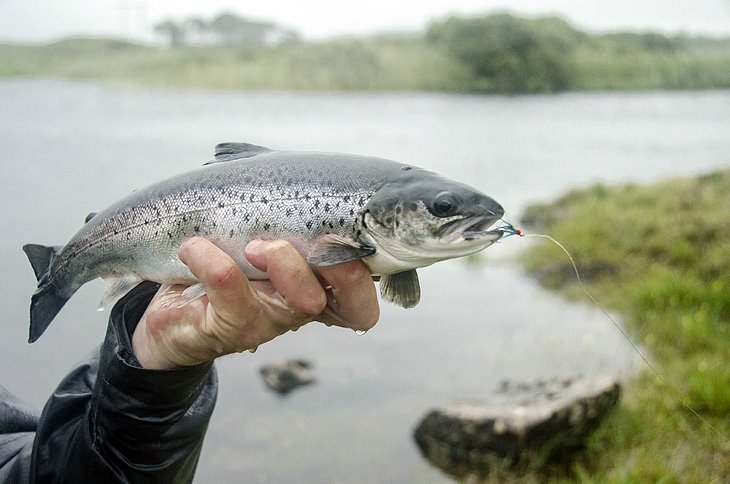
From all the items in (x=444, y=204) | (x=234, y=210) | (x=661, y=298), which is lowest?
(x=661, y=298)

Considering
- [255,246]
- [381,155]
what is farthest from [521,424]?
[381,155]

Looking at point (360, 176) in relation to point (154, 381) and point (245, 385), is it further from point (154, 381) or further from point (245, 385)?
point (245, 385)

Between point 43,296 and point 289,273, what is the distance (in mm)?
1243

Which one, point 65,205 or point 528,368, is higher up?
point 528,368

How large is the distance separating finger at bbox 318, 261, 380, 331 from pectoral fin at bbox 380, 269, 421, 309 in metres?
0.05

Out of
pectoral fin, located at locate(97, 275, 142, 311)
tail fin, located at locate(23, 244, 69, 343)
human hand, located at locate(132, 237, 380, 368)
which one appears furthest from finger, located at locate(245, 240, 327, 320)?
tail fin, located at locate(23, 244, 69, 343)

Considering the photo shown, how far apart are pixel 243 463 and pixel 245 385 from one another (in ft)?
6.38

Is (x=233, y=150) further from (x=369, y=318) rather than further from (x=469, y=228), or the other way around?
(x=469, y=228)

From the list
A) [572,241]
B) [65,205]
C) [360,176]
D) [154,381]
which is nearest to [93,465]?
[154,381]

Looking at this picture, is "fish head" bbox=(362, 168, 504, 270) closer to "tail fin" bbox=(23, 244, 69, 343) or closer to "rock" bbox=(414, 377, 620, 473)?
"tail fin" bbox=(23, 244, 69, 343)

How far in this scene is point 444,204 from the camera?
198 cm

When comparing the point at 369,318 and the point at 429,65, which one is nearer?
the point at 369,318

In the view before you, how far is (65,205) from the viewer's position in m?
16.8

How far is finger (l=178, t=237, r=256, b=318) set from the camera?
6.40 ft
